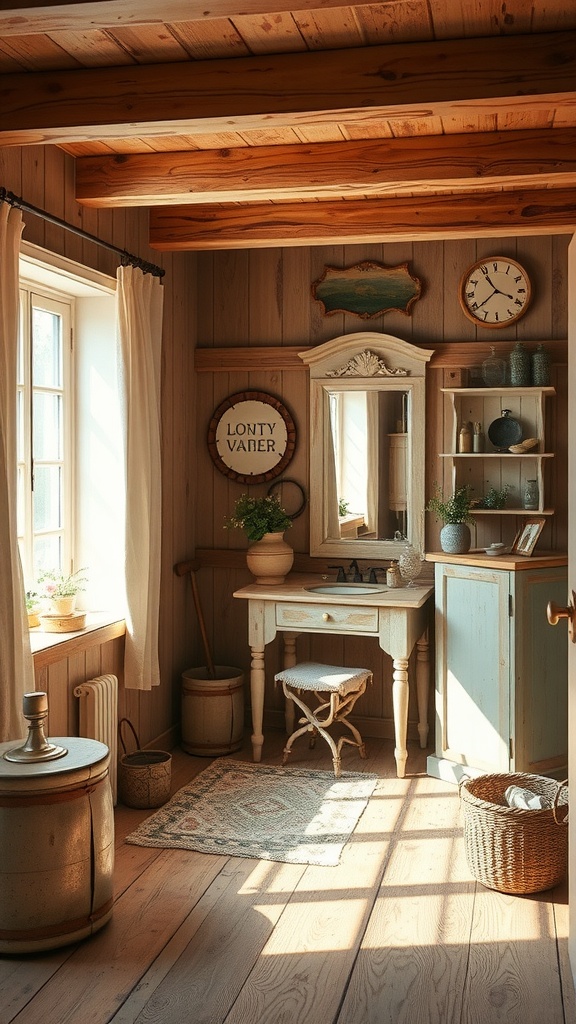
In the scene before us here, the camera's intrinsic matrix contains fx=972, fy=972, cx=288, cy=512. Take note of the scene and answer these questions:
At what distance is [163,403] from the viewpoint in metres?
5.03

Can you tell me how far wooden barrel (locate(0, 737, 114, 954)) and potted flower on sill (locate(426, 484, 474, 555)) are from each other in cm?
227

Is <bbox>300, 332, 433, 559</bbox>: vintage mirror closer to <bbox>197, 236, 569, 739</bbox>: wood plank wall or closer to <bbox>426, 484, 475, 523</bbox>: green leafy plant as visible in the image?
<bbox>197, 236, 569, 739</bbox>: wood plank wall

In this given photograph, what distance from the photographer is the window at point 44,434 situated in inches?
155

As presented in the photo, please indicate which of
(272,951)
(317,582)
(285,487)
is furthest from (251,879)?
(285,487)

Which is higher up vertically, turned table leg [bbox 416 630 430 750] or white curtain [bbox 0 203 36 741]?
white curtain [bbox 0 203 36 741]

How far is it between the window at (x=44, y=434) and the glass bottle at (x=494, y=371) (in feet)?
6.73

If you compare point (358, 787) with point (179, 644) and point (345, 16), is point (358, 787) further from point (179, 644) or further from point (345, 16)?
point (345, 16)

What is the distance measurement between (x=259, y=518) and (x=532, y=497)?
140cm

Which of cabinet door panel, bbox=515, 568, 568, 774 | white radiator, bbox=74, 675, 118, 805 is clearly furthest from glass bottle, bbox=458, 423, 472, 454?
white radiator, bbox=74, 675, 118, 805

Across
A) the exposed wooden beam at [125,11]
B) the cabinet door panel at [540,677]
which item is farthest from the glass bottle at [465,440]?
the exposed wooden beam at [125,11]

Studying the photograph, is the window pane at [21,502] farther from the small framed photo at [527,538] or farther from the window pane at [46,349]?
the small framed photo at [527,538]

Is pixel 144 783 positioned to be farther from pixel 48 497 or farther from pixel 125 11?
pixel 125 11

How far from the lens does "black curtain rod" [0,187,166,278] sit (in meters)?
3.28

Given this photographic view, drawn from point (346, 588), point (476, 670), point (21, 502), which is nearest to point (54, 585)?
point (21, 502)
